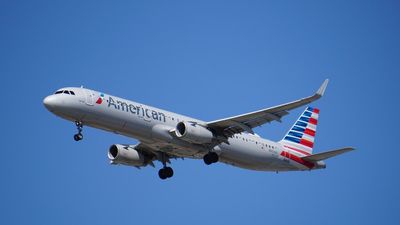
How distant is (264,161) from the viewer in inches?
2035

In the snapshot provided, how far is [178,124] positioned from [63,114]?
7.66 metres

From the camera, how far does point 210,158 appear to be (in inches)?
A: 1914

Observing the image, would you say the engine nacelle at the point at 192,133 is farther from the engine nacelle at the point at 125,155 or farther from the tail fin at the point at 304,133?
the tail fin at the point at 304,133

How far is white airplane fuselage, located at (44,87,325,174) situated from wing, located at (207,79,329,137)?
1045 mm

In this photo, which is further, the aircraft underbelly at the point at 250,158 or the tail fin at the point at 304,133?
the tail fin at the point at 304,133

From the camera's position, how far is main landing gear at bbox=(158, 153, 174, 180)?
5316 centimetres

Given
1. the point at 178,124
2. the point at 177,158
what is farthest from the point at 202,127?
the point at 177,158

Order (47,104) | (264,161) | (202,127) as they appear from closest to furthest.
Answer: (47,104) < (202,127) < (264,161)

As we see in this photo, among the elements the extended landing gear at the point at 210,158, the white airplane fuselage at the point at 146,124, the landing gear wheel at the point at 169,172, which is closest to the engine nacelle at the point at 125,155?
the landing gear wheel at the point at 169,172

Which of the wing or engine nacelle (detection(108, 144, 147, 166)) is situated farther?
engine nacelle (detection(108, 144, 147, 166))

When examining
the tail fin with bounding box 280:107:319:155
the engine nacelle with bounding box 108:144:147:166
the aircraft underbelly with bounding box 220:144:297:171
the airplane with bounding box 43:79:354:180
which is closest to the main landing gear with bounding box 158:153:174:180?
the airplane with bounding box 43:79:354:180

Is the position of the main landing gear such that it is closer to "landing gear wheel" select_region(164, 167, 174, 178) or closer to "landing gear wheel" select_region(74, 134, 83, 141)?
"landing gear wheel" select_region(164, 167, 174, 178)

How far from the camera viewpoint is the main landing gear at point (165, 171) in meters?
53.2

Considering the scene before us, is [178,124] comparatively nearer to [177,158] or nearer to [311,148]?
[177,158]
